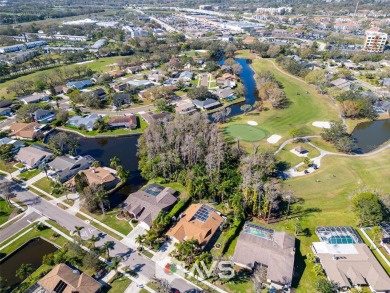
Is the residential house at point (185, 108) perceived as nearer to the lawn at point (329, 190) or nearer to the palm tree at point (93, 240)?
the lawn at point (329, 190)

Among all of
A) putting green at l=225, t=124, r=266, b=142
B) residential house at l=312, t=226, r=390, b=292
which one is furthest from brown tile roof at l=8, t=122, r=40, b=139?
residential house at l=312, t=226, r=390, b=292

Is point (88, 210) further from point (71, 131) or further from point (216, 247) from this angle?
point (71, 131)

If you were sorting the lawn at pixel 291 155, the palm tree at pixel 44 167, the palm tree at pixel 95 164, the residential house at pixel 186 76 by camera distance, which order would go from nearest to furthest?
the palm tree at pixel 44 167
the palm tree at pixel 95 164
the lawn at pixel 291 155
the residential house at pixel 186 76

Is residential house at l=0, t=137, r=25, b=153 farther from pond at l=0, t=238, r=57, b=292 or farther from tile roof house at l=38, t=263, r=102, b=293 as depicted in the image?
Result: tile roof house at l=38, t=263, r=102, b=293

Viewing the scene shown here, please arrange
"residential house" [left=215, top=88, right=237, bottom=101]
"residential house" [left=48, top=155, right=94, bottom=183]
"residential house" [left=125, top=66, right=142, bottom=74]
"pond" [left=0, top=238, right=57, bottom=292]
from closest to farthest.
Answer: "pond" [left=0, top=238, right=57, bottom=292] < "residential house" [left=48, top=155, right=94, bottom=183] < "residential house" [left=215, top=88, right=237, bottom=101] < "residential house" [left=125, top=66, right=142, bottom=74]

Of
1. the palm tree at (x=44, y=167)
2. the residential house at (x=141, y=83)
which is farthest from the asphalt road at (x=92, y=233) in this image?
the residential house at (x=141, y=83)

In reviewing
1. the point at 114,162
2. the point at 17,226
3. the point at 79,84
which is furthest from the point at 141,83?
the point at 17,226

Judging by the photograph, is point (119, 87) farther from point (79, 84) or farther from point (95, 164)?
point (95, 164)
